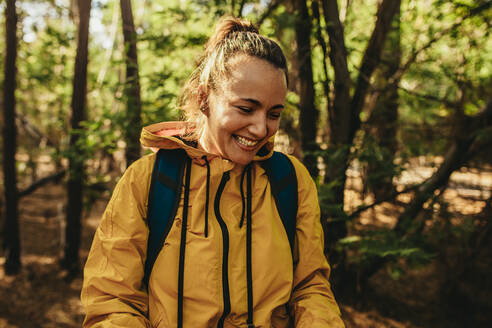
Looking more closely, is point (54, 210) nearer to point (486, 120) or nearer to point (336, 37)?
point (336, 37)

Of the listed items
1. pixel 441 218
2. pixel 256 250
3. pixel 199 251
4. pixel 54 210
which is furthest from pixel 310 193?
pixel 54 210

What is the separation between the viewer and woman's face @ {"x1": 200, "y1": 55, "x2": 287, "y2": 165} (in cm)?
148

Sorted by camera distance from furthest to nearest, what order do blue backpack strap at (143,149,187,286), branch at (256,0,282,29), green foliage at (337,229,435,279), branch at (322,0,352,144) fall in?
1. branch at (256,0,282,29)
2. branch at (322,0,352,144)
3. green foliage at (337,229,435,279)
4. blue backpack strap at (143,149,187,286)

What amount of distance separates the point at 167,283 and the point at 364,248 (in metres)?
1.96

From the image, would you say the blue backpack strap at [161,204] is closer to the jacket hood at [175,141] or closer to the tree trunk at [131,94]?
the jacket hood at [175,141]

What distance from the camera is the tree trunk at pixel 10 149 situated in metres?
5.36

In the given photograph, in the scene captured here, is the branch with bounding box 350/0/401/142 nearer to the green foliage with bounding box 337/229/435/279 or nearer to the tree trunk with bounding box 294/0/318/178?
the tree trunk with bounding box 294/0/318/178

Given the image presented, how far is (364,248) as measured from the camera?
2857 millimetres

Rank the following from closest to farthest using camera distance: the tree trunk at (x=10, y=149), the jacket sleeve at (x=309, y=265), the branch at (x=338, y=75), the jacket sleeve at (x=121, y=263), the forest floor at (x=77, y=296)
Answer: the jacket sleeve at (x=121, y=263)
the jacket sleeve at (x=309, y=265)
the branch at (x=338, y=75)
the forest floor at (x=77, y=296)
the tree trunk at (x=10, y=149)

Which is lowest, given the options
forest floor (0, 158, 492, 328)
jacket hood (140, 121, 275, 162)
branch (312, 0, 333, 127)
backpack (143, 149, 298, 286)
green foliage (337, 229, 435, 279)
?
forest floor (0, 158, 492, 328)

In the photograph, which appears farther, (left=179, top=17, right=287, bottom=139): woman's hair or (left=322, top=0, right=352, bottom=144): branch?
(left=322, top=0, right=352, bottom=144): branch

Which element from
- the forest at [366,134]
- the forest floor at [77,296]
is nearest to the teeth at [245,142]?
the forest at [366,134]

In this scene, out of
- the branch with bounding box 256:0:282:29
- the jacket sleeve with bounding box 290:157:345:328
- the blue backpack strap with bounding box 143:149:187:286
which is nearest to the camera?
the blue backpack strap with bounding box 143:149:187:286

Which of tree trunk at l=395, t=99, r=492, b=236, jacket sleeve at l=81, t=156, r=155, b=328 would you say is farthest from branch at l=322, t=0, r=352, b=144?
jacket sleeve at l=81, t=156, r=155, b=328
